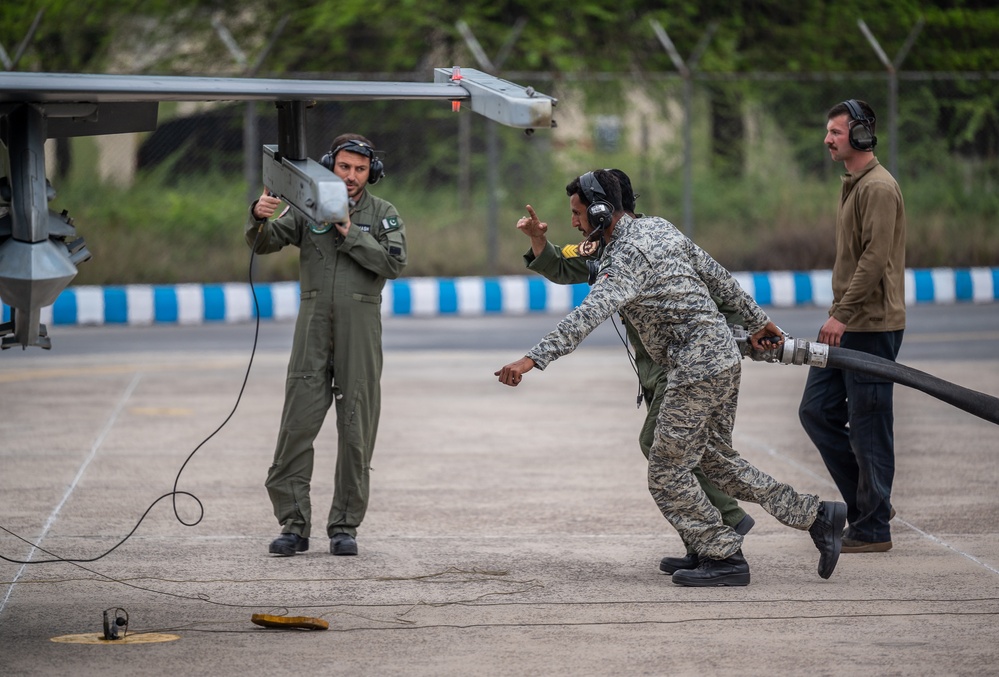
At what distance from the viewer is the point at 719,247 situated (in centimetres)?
2156

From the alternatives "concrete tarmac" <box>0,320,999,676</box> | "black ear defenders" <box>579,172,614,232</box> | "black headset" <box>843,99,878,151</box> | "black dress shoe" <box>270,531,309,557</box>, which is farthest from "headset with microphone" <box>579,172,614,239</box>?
"black dress shoe" <box>270,531,309,557</box>

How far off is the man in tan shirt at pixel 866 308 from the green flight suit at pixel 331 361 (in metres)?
2.24

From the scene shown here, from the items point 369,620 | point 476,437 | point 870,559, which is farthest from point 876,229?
point 476,437

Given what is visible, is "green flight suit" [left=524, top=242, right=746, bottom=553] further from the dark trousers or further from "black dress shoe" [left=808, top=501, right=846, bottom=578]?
the dark trousers

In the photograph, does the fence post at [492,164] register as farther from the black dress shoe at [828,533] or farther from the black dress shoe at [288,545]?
the black dress shoe at [828,533]

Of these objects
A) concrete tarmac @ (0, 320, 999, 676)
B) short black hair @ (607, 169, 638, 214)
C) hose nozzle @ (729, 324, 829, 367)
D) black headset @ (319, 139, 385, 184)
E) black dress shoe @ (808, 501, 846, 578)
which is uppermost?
black headset @ (319, 139, 385, 184)

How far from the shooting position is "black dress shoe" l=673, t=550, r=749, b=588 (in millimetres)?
6473

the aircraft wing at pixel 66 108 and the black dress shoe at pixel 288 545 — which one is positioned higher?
the aircraft wing at pixel 66 108

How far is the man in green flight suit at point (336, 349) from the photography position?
7180mm

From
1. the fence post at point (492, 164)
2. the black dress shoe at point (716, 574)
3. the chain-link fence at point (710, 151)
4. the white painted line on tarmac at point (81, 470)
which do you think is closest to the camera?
the black dress shoe at point (716, 574)

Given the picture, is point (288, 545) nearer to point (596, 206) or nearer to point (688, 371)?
point (688, 371)

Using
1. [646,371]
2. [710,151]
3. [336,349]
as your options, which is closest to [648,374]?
[646,371]

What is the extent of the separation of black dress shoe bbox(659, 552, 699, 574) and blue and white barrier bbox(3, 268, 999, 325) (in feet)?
36.8

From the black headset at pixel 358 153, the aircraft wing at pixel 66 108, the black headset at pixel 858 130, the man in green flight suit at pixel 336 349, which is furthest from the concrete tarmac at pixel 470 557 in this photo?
the black headset at pixel 858 130
